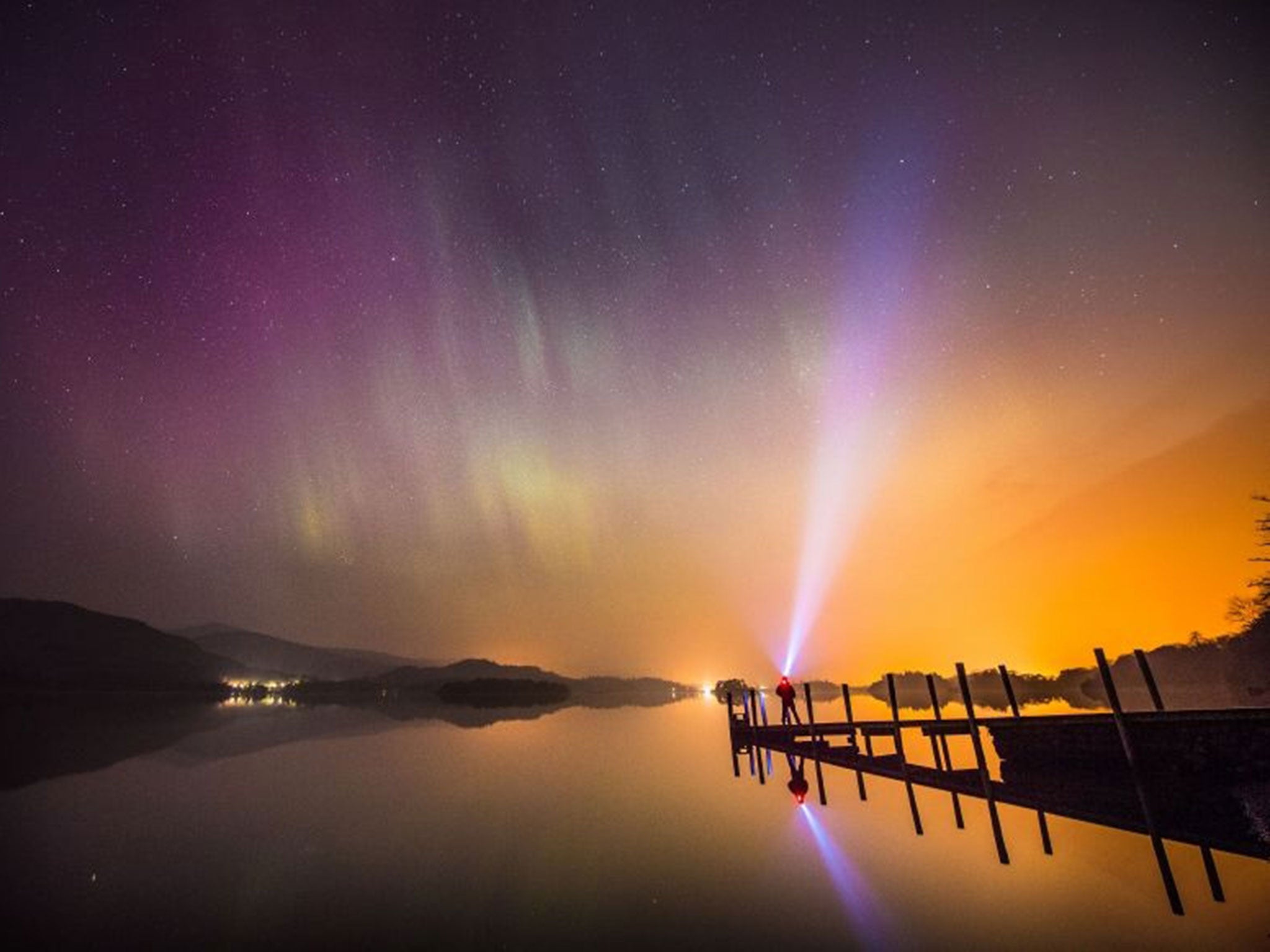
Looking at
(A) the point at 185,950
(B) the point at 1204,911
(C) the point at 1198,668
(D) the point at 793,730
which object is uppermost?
(C) the point at 1198,668

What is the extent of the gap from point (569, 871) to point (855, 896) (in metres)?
10.7

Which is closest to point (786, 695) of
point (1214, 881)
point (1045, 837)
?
point (1045, 837)

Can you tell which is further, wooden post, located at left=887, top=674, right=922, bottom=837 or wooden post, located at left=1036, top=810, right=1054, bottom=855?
wooden post, located at left=887, top=674, right=922, bottom=837

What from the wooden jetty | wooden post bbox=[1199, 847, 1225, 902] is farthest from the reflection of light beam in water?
wooden post bbox=[1199, 847, 1225, 902]

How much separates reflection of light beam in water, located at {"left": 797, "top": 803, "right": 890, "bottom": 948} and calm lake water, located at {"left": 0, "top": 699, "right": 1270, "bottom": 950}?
0.10 m

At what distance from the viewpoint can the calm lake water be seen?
61.1 feet

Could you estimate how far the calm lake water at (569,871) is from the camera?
61.1 feet

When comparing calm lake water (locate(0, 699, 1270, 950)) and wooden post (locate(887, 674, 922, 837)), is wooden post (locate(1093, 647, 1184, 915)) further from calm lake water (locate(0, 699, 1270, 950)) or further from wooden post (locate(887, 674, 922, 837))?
wooden post (locate(887, 674, 922, 837))

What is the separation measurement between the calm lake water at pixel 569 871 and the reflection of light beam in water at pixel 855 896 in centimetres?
10

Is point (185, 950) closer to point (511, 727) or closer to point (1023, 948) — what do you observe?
point (1023, 948)

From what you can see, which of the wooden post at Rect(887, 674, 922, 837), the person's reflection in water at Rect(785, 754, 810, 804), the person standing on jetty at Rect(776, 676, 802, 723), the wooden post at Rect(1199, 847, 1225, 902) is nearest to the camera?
the wooden post at Rect(1199, 847, 1225, 902)

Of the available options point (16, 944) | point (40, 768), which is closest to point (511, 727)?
point (40, 768)

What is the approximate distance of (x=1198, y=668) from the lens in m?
96.6

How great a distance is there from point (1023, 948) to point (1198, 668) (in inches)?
4305
